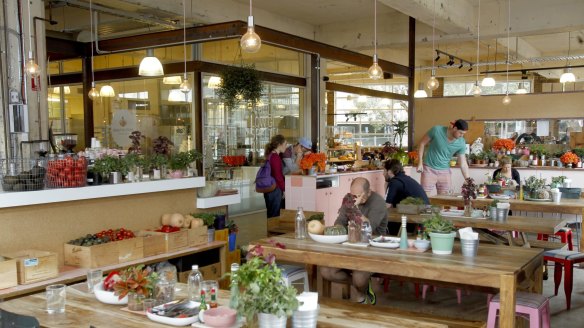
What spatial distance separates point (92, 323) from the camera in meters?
2.75

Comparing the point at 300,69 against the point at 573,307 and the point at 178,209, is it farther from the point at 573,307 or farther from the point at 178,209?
the point at 573,307

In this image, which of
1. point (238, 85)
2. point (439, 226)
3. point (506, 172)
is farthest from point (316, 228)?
point (238, 85)

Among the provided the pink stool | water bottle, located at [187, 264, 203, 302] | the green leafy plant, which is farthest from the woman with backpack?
water bottle, located at [187, 264, 203, 302]

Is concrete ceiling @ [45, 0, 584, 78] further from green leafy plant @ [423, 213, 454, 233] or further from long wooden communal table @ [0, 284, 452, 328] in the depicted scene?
long wooden communal table @ [0, 284, 452, 328]

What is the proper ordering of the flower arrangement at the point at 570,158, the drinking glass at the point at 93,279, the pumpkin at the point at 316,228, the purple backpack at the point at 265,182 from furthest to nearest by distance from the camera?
the flower arrangement at the point at 570,158
the purple backpack at the point at 265,182
the pumpkin at the point at 316,228
the drinking glass at the point at 93,279

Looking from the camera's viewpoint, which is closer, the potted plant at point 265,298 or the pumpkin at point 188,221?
the potted plant at point 265,298

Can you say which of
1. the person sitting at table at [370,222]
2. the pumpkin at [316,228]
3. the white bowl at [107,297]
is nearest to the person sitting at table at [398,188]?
the person sitting at table at [370,222]

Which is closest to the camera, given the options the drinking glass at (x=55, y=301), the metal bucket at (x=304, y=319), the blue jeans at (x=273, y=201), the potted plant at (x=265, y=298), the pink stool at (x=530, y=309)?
the potted plant at (x=265, y=298)

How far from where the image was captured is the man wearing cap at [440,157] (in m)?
8.15

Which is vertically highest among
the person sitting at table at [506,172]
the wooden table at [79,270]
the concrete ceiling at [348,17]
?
the concrete ceiling at [348,17]

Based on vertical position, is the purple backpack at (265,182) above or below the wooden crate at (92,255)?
above

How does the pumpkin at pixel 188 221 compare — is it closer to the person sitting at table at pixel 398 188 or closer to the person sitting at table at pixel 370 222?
the person sitting at table at pixel 370 222

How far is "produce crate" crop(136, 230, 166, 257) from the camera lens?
5.04m

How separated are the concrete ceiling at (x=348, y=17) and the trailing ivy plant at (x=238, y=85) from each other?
115 centimetres
